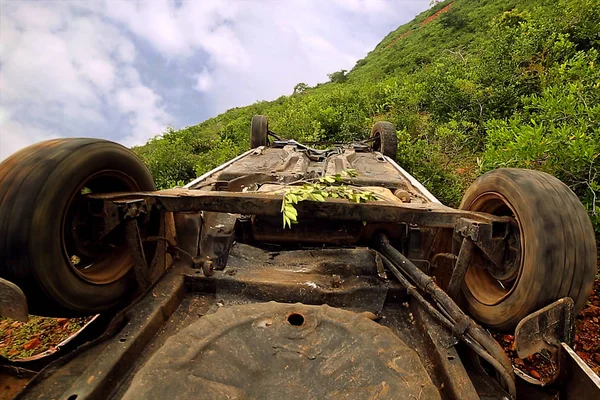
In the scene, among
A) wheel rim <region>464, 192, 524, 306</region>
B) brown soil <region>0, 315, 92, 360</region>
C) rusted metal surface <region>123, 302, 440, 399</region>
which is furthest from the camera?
brown soil <region>0, 315, 92, 360</region>

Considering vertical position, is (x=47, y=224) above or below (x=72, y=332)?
above

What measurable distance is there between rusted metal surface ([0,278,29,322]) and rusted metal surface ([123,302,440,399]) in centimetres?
57

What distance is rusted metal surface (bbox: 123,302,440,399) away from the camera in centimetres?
127

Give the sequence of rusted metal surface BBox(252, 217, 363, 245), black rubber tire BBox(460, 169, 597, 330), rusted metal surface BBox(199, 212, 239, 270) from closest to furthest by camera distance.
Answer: black rubber tire BBox(460, 169, 597, 330) < rusted metal surface BBox(199, 212, 239, 270) < rusted metal surface BBox(252, 217, 363, 245)

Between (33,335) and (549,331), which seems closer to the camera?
(549,331)

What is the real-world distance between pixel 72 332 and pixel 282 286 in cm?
265

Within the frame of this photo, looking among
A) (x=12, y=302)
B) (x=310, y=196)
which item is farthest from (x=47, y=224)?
(x=310, y=196)

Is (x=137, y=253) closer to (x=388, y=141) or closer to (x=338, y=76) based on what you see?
(x=388, y=141)

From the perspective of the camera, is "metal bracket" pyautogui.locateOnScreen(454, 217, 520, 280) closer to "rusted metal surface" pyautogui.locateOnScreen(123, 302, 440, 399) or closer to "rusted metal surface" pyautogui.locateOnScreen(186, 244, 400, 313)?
"rusted metal surface" pyautogui.locateOnScreen(186, 244, 400, 313)

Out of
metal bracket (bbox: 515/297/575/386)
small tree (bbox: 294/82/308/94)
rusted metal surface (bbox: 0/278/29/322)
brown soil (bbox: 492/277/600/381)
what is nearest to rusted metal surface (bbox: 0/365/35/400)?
rusted metal surface (bbox: 0/278/29/322)

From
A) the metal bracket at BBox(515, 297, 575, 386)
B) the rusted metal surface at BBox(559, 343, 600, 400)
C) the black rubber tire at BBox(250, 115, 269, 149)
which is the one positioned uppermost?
the black rubber tire at BBox(250, 115, 269, 149)

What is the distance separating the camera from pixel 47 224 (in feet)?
5.74

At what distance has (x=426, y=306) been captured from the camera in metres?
1.94

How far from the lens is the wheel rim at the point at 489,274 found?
2.11 meters
